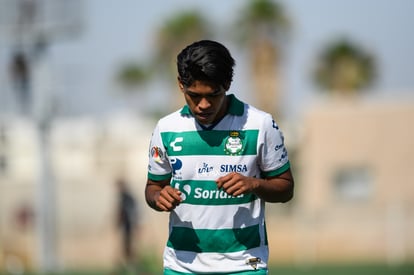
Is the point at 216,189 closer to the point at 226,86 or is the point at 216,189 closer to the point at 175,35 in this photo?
the point at 226,86

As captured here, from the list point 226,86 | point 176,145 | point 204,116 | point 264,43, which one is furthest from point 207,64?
point 264,43

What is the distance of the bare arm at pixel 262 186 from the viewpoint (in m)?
6.04

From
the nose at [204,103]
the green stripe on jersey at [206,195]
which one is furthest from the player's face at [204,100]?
the green stripe on jersey at [206,195]

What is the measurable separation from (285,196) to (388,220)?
26.9m

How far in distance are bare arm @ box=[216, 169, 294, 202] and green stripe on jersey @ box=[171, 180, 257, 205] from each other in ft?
0.34

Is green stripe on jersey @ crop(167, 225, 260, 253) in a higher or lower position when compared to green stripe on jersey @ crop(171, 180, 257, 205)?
lower

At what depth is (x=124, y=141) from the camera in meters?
66.9

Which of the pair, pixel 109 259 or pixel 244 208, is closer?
pixel 244 208

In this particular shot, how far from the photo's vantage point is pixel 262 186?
20.4 feet

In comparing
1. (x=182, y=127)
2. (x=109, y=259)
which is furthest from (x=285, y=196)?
(x=109, y=259)

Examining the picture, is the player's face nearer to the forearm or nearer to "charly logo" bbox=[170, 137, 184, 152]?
"charly logo" bbox=[170, 137, 184, 152]

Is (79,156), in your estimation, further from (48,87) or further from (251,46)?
(48,87)

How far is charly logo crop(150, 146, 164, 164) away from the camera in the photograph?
6441 millimetres

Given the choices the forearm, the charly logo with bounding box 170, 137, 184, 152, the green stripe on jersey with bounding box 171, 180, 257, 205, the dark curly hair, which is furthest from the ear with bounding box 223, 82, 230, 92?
the forearm
